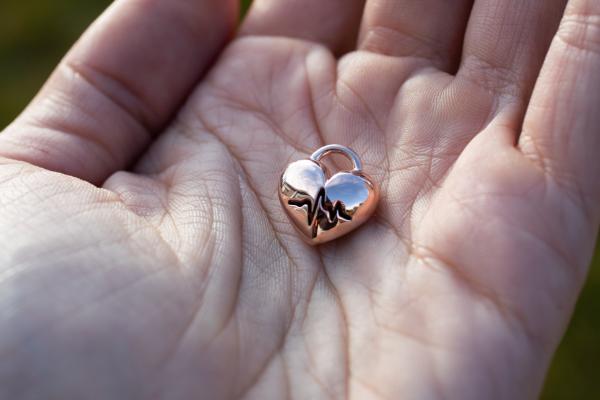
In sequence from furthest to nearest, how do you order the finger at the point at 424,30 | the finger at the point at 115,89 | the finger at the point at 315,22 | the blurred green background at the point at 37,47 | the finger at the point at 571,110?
the blurred green background at the point at 37,47
the finger at the point at 315,22
the finger at the point at 424,30
the finger at the point at 115,89
the finger at the point at 571,110

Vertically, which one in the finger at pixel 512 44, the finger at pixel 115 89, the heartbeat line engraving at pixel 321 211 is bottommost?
the heartbeat line engraving at pixel 321 211

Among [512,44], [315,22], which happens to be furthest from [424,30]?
[315,22]

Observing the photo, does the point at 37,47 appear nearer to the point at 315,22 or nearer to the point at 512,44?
the point at 315,22

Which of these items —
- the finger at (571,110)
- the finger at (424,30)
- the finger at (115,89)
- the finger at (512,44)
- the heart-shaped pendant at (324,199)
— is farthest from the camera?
the finger at (424,30)

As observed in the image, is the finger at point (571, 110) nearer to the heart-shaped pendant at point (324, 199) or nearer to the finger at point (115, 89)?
the heart-shaped pendant at point (324, 199)

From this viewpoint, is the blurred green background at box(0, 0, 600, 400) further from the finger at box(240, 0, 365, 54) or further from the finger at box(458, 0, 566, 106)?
the finger at box(240, 0, 365, 54)

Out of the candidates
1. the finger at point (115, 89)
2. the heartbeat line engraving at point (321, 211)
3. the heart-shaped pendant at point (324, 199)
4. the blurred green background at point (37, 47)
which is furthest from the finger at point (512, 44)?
the blurred green background at point (37, 47)
